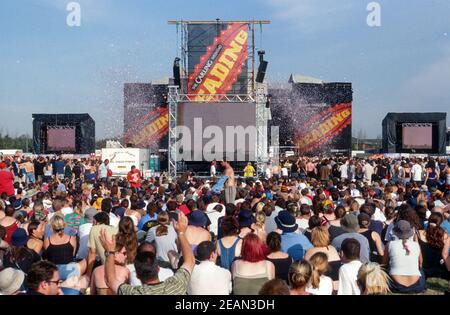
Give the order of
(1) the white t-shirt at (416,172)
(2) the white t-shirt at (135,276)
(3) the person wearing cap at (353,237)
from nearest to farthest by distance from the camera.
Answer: (2) the white t-shirt at (135,276), (3) the person wearing cap at (353,237), (1) the white t-shirt at (416,172)

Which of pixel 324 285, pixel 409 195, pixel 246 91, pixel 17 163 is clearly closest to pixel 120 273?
pixel 324 285

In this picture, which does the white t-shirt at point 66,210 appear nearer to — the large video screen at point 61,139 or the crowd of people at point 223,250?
the crowd of people at point 223,250

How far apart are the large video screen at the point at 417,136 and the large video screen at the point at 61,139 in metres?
21.4

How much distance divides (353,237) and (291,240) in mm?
684

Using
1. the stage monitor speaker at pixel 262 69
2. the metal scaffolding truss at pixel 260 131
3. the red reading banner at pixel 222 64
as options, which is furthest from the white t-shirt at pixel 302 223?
the red reading banner at pixel 222 64

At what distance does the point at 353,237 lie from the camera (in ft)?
19.3

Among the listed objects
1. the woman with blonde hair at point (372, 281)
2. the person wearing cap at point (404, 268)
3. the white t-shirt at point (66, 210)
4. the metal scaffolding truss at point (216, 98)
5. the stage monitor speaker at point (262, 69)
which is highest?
the stage monitor speaker at point (262, 69)

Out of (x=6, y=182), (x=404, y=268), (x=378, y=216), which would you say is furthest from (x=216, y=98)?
(x=404, y=268)

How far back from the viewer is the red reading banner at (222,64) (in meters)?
25.4

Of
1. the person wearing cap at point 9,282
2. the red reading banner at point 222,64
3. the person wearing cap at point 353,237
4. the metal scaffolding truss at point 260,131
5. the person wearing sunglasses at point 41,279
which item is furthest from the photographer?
the red reading banner at point 222,64

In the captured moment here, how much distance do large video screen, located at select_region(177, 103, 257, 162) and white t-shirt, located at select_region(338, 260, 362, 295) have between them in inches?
684

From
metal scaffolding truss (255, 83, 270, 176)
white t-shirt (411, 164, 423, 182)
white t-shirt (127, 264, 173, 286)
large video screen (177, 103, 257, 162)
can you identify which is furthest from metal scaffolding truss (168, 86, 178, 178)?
white t-shirt (127, 264, 173, 286)

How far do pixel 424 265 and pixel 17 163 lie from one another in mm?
17865

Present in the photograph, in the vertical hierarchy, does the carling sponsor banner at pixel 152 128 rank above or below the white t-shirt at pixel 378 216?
above
